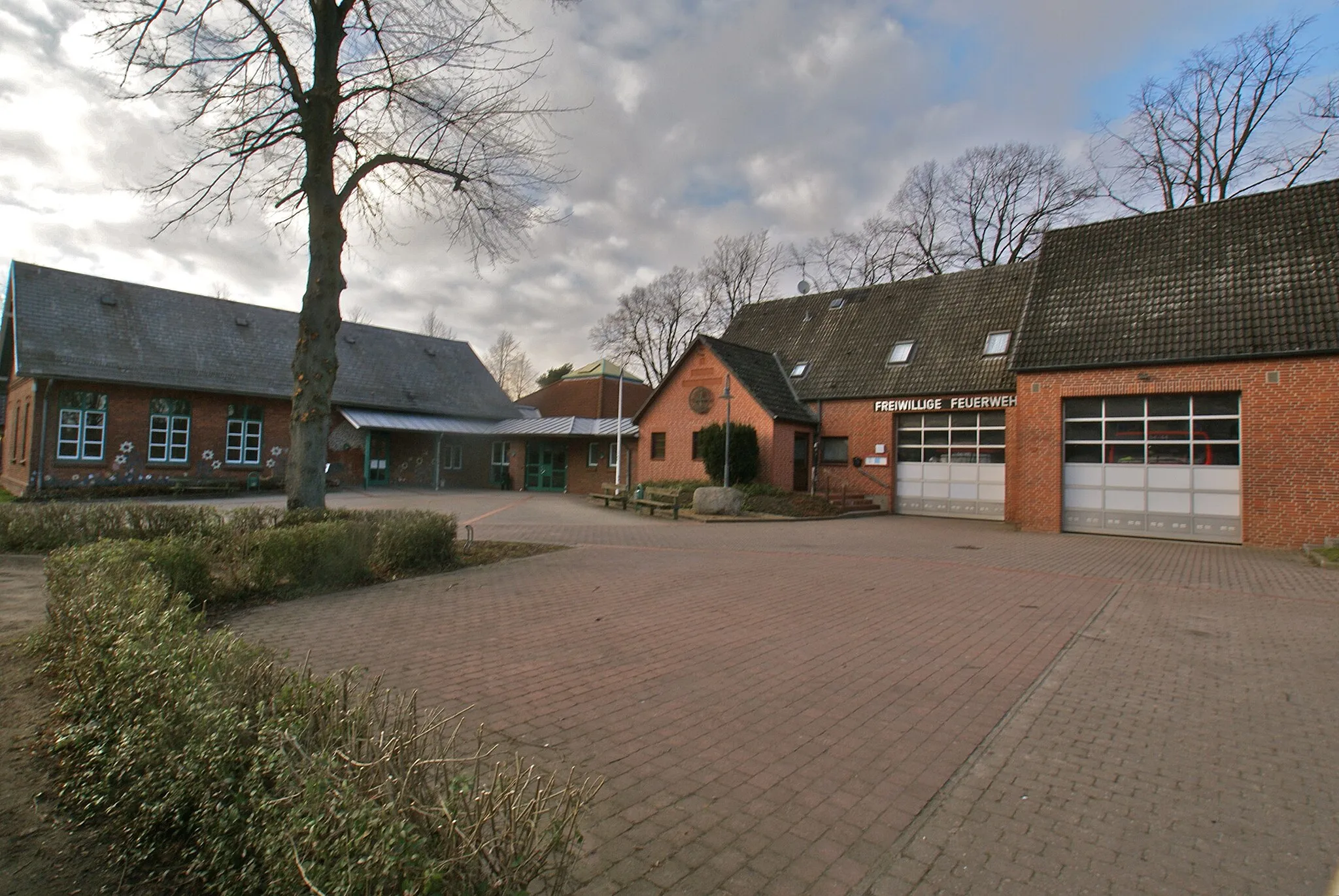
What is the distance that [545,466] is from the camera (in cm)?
3506

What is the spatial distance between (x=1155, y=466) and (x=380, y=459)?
97.2ft

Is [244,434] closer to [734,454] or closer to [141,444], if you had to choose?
[141,444]

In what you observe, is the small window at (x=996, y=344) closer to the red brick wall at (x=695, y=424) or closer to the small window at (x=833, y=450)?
the small window at (x=833, y=450)

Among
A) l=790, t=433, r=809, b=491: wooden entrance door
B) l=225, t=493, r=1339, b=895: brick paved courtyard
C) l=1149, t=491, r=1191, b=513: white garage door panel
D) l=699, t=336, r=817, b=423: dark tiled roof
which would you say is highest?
l=699, t=336, r=817, b=423: dark tiled roof

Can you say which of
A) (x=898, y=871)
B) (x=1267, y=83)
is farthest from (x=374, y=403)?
(x=1267, y=83)

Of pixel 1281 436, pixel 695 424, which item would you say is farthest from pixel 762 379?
Answer: pixel 1281 436

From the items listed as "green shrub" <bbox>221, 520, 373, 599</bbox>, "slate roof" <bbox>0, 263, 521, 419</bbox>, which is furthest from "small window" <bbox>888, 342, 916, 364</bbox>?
"slate roof" <bbox>0, 263, 521, 419</bbox>

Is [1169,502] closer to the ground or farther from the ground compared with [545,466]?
closer to the ground

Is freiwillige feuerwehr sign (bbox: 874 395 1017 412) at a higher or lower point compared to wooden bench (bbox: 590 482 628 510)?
higher

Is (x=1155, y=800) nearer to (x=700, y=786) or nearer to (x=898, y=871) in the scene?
(x=898, y=871)

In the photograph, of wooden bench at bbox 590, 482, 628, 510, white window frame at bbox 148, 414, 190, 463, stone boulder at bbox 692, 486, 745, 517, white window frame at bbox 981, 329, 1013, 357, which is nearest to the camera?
stone boulder at bbox 692, 486, 745, 517

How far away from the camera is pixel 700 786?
368cm

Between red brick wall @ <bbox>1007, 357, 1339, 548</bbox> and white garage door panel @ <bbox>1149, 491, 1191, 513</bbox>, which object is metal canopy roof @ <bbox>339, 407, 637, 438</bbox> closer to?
white garage door panel @ <bbox>1149, 491, 1191, 513</bbox>

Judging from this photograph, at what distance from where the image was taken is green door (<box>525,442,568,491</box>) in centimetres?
3478
